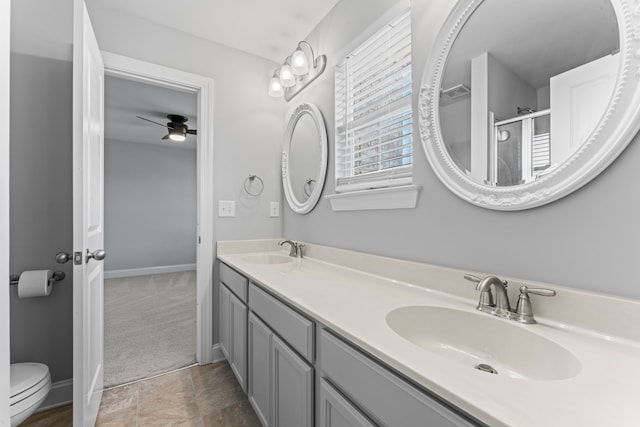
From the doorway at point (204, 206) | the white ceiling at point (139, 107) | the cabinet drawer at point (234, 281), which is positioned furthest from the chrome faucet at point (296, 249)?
the white ceiling at point (139, 107)

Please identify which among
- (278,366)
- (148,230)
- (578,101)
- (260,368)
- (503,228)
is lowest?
(260,368)

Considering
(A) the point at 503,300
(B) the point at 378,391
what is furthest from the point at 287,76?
(B) the point at 378,391

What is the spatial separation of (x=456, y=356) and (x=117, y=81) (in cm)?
352

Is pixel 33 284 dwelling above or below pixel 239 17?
below

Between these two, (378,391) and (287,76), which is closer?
(378,391)

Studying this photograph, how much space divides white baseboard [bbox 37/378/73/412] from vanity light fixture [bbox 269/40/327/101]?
2351mm

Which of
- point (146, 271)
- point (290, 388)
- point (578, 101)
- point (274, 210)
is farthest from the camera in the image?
point (146, 271)

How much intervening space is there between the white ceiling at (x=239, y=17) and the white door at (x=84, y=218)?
612mm

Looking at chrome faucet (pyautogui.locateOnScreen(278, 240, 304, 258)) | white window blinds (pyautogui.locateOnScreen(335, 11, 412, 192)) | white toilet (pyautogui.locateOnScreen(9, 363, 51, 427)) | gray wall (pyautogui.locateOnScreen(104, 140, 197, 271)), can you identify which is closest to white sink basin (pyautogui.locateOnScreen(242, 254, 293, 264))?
chrome faucet (pyautogui.locateOnScreen(278, 240, 304, 258))

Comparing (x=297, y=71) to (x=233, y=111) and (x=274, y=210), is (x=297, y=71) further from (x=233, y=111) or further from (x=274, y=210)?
(x=274, y=210)

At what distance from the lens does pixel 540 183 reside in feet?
2.75

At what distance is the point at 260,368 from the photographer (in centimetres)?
134

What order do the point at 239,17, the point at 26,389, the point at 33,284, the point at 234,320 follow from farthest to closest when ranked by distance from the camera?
the point at 239,17, the point at 234,320, the point at 33,284, the point at 26,389

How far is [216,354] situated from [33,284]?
1.18 meters
